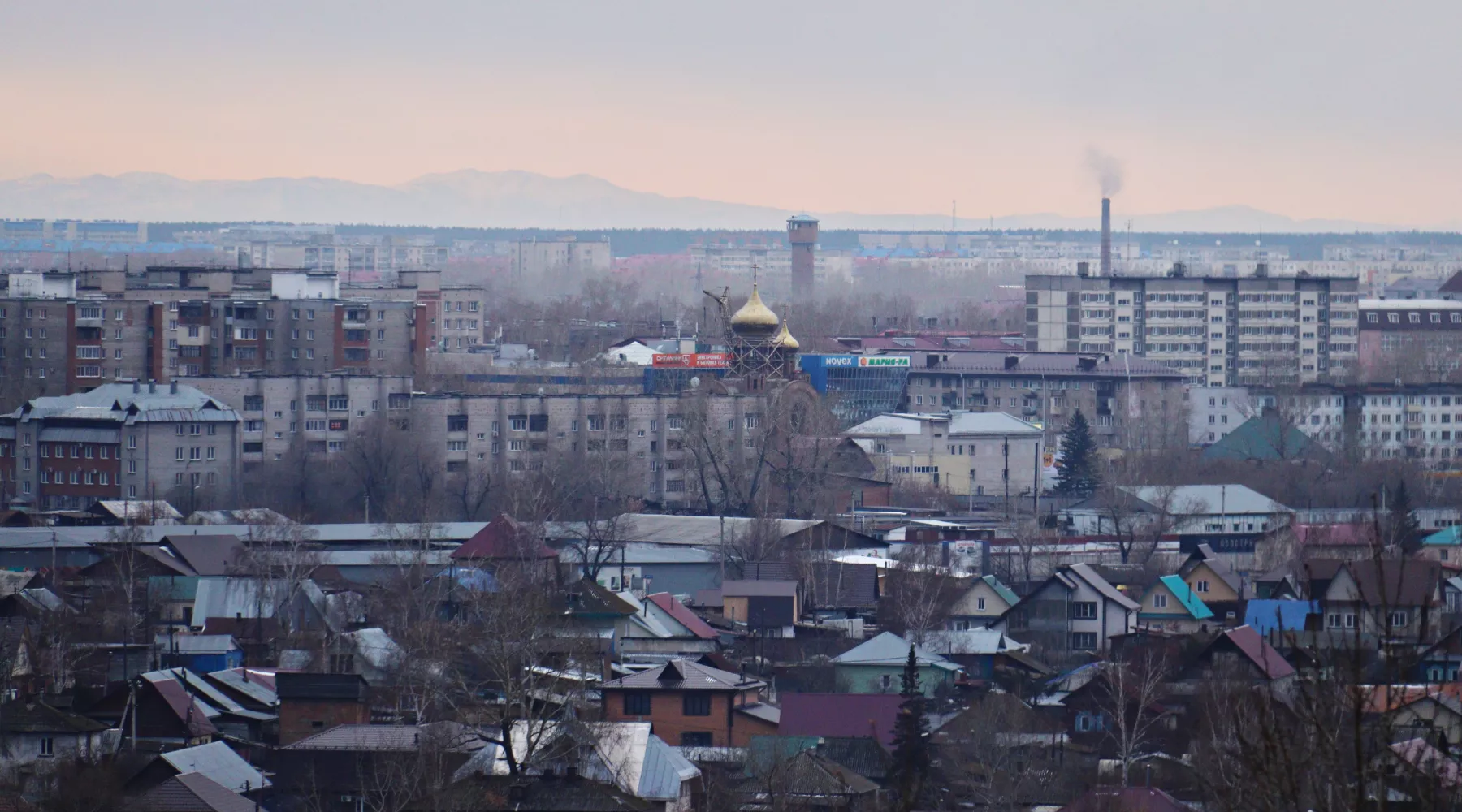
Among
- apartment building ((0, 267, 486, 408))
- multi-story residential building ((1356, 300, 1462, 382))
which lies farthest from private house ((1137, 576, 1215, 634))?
multi-story residential building ((1356, 300, 1462, 382))

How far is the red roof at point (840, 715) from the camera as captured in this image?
22.9 metres

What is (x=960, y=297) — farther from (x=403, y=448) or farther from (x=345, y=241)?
(x=403, y=448)

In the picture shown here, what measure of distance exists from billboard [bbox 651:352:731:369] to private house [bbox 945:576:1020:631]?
21.0m

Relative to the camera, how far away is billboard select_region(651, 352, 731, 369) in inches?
2066

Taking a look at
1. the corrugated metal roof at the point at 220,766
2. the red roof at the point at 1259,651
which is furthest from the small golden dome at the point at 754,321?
the corrugated metal roof at the point at 220,766

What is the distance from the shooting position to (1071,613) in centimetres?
3000

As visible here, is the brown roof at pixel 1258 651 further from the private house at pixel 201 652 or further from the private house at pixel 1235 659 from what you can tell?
the private house at pixel 201 652

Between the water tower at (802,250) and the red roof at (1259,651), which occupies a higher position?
the water tower at (802,250)

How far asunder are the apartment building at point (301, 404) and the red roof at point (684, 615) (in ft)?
58.4

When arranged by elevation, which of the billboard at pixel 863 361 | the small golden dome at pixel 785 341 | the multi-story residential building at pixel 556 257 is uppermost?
the multi-story residential building at pixel 556 257

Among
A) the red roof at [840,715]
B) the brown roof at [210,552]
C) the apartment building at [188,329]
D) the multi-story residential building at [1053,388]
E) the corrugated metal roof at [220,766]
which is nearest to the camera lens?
the corrugated metal roof at [220,766]

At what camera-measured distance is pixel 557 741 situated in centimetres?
1898

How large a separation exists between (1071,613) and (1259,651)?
483 centimetres

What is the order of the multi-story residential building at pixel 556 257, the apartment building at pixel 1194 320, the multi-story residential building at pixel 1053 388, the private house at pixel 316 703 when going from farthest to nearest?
1. the multi-story residential building at pixel 556 257
2. the apartment building at pixel 1194 320
3. the multi-story residential building at pixel 1053 388
4. the private house at pixel 316 703
